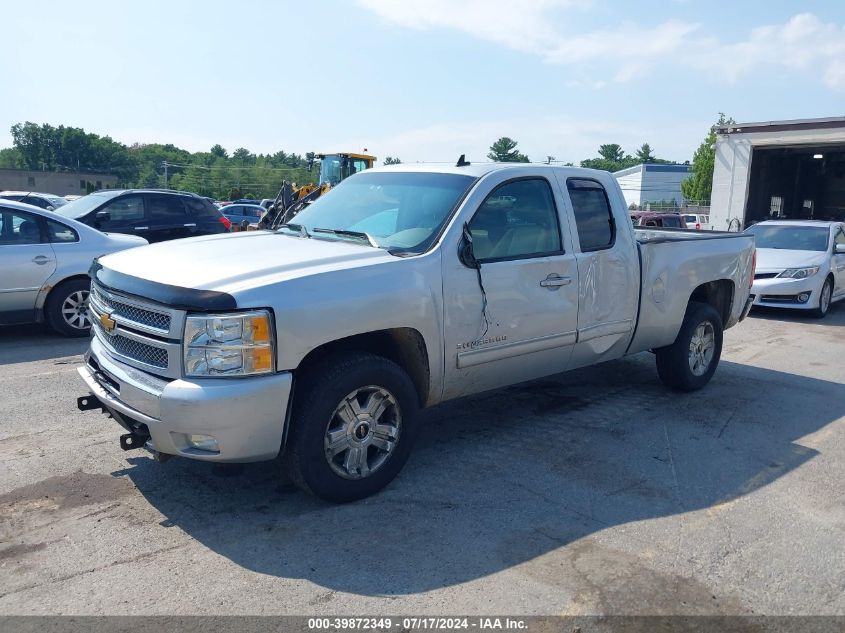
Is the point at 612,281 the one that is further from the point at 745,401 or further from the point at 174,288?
the point at 174,288

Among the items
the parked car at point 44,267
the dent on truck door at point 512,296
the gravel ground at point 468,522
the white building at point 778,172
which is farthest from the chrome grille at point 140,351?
the white building at point 778,172

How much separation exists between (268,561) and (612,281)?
344cm

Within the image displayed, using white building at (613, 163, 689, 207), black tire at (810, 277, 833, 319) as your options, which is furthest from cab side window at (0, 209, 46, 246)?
white building at (613, 163, 689, 207)

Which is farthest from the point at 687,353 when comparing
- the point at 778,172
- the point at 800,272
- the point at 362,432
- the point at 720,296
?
the point at 778,172

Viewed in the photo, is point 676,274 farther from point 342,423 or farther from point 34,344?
point 34,344

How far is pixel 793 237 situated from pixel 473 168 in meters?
10.2

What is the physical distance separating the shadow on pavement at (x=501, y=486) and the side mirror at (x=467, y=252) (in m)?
1.37

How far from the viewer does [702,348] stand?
7.04 metres

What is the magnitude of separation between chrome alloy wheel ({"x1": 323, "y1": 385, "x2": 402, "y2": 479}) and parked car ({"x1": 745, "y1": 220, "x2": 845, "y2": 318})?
8.63 m

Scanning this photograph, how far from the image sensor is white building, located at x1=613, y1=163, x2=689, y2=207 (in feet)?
241

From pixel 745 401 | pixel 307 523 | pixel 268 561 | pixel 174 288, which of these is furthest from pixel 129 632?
pixel 745 401

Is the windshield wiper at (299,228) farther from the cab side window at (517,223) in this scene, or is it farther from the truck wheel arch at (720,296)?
the truck wheel arch at (720,296)

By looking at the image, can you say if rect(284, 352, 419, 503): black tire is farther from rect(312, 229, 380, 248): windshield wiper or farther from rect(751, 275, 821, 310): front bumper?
rect(751, 275, 821, 310): front bumper

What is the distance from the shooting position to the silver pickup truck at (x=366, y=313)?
149 inches
